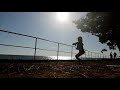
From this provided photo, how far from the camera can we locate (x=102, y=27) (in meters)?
21.8

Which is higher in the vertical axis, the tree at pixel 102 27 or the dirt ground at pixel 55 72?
the tree at pixel 102 27

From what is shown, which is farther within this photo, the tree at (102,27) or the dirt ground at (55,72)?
the tree at (102,27)

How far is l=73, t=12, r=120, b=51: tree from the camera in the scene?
1948 cm

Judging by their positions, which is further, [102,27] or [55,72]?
[102,27]

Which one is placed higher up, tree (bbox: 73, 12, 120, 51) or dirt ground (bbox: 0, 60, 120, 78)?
tree (bbox: 73, 12, 120, 51)

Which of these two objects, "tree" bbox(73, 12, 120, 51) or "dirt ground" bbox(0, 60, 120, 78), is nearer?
"dirt ground" bbox(0, 60, 120, 78)

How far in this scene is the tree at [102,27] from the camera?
19.5 m

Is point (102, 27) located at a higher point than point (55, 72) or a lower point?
higher
